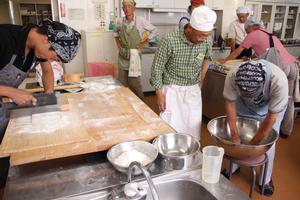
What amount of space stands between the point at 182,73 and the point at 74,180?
3.69 feet

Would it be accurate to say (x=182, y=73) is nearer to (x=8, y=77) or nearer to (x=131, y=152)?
(x=131, y=152)

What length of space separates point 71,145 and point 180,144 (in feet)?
1.54

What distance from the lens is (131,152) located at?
1.07 m

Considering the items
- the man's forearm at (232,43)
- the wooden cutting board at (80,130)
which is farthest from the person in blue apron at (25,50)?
the man's forearm at (232,43)

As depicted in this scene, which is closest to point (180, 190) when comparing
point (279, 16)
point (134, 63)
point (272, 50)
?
point (272, 50)

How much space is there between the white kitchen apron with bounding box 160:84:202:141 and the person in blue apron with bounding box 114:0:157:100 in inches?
49.5

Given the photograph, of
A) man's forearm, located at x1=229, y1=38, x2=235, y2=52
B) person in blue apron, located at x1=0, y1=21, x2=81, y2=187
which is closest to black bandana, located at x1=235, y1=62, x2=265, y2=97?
person in blue apron, located at x1=0, y1=21, x2=81, y2=187

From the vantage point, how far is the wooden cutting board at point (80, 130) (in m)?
1.02

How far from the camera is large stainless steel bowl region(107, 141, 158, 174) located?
990 millimetres

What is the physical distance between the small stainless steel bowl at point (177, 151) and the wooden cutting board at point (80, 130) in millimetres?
63

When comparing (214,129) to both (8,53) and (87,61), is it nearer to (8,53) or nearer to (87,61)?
(8,53)

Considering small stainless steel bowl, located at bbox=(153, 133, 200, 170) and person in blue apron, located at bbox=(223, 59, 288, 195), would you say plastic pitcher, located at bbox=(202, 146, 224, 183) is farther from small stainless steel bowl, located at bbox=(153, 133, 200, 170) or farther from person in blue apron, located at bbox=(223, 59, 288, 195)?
person in blue apron, located at bbox=(223, 59, 288, 195)

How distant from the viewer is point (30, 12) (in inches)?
189

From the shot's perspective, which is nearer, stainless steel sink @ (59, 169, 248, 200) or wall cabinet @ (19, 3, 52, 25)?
stainless steel sink @ (59, 169, 248, 200)
